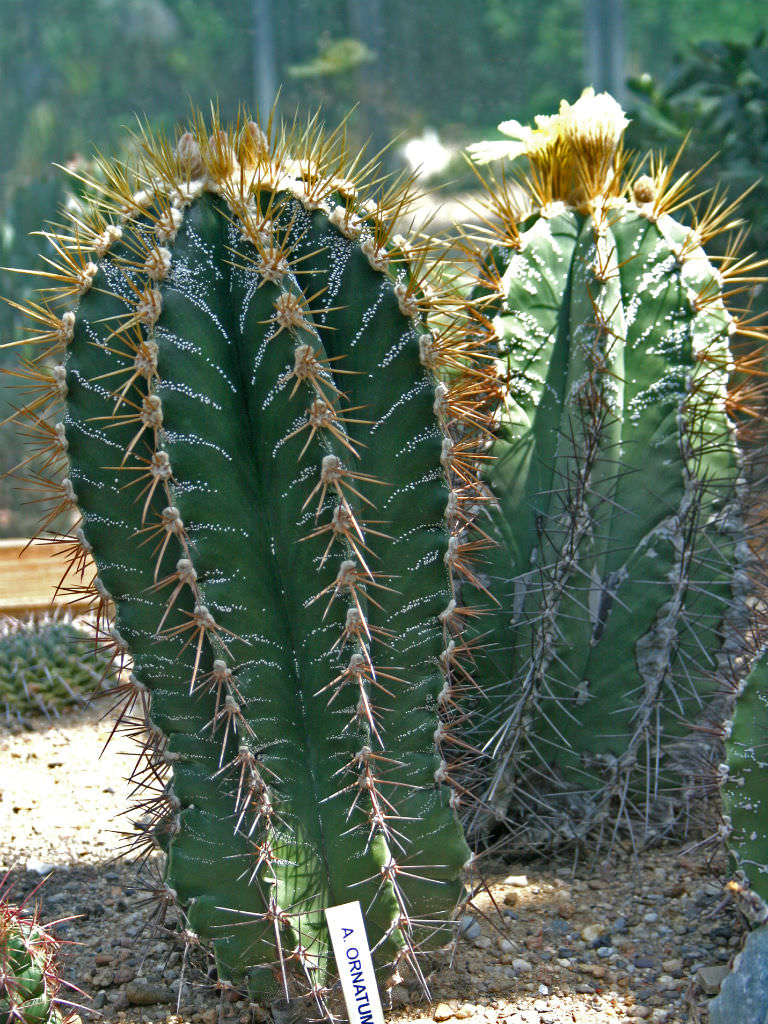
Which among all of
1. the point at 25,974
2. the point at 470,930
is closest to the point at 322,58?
the point at 470,930

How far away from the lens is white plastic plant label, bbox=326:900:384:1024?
4.26ft

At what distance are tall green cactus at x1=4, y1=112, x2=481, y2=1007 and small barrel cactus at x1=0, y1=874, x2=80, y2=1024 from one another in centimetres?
17

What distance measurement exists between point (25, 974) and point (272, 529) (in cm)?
59

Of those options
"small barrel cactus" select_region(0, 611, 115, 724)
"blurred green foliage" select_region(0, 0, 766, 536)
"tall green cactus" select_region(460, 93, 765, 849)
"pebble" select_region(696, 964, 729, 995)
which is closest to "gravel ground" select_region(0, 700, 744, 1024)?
"pebble" select_region(696, 964, 729, 995)

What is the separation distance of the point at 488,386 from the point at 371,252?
1.45 feet

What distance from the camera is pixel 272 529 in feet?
4.38

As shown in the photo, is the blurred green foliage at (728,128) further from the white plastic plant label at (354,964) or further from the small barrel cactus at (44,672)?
the white plastic plant label at (354,964)

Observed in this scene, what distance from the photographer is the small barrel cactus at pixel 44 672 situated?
2779 millimetres

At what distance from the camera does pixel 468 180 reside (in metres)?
5.67

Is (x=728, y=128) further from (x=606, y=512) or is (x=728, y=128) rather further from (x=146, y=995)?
(x=146, y=995)

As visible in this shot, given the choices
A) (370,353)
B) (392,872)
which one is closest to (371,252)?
(370,353)

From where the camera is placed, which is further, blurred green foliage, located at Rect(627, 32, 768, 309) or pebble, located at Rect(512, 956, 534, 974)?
blurred green foliage, located at Rect(627, 32, 768, 309)

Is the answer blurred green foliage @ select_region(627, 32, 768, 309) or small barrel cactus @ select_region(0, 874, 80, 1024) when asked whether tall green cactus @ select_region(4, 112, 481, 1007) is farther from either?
blurred green foliage @ select_region(627, 32, 768, 309)

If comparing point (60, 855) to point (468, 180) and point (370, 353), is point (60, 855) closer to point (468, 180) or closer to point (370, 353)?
point (370, 353)
